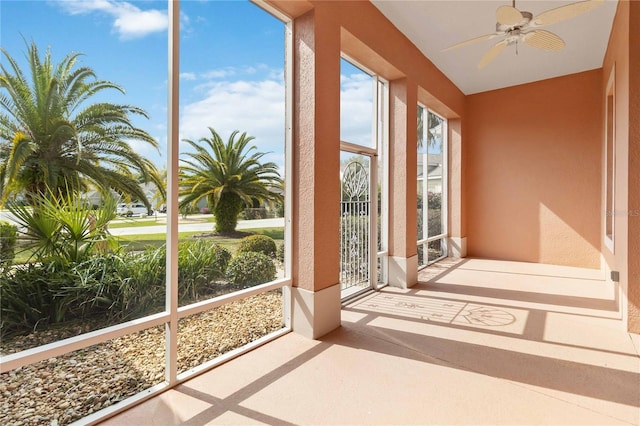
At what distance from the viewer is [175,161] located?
2156mm

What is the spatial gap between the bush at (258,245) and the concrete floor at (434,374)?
2.53 ft

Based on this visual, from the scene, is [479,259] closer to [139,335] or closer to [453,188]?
[453,188]

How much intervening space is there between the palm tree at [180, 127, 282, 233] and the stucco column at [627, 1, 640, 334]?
309 centimetres

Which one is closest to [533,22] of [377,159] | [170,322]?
[377,159]

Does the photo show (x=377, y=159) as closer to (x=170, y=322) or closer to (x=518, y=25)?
(x=518, y=25)

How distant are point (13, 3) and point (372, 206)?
11.6ft

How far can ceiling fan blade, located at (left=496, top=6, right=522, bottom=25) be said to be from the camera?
2.58m

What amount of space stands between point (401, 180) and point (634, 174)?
2265 mm

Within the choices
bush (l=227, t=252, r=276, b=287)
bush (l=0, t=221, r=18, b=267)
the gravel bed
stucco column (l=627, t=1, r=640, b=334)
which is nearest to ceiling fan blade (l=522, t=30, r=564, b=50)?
stucco column (l=627, t=1, r=640, b=334)

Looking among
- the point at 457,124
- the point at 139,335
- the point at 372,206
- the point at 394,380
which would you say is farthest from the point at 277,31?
the point at 457,124

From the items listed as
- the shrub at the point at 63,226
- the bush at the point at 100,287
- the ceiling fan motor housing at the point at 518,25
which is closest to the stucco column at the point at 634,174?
the ceiling fan motor housing at the point at 518,25

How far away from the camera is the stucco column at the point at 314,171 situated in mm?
2889

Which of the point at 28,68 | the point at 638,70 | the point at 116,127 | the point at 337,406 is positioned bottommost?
the point at 337,406

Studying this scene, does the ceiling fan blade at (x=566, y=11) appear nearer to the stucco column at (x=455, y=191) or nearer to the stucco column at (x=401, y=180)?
the stucco column at (x=401, y=180)
